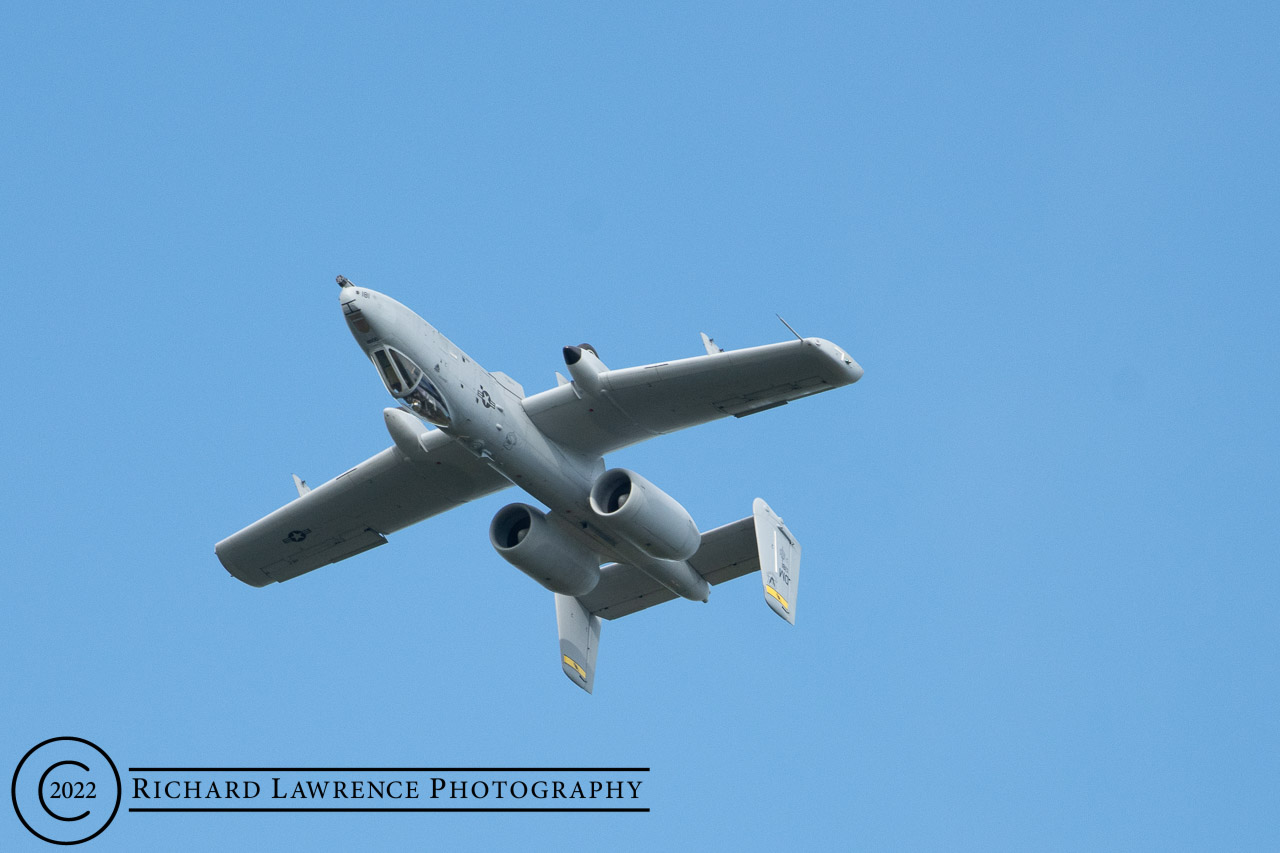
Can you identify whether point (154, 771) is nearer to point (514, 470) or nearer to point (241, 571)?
point (241, 571)

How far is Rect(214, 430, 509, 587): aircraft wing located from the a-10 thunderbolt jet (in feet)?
0.08

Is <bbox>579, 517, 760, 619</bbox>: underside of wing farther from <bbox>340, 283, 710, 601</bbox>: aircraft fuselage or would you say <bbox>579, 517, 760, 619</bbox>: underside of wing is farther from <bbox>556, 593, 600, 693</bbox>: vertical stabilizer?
<bbox>340, 283, 710, 601</bbox>: aircraft fuselage

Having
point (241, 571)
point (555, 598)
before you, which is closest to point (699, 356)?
point (555, 598)

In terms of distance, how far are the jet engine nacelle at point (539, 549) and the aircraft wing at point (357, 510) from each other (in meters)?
0.91

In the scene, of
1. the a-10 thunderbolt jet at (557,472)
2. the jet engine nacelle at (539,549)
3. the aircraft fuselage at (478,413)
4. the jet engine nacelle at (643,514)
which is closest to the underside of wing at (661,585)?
the a-10 thunderbolt jet at (557,472)

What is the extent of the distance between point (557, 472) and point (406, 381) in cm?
338

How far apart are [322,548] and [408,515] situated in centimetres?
184

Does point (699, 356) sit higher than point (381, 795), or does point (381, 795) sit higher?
point (699, 356)

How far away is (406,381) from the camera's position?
2673 centimetres

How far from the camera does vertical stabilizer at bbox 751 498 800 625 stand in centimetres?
3025

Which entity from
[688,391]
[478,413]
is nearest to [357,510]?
[478,413]

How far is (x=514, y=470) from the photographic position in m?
28.6

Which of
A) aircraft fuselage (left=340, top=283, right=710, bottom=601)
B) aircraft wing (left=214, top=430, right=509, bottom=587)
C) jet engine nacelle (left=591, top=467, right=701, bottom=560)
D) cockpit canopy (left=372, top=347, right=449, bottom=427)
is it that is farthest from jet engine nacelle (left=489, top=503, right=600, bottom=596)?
cockpit canopy (left=372, top=347, right=449, bottom=427)

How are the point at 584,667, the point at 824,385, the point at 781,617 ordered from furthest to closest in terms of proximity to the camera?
the point at 584,667
the point at 781,617
the point at 824,385
